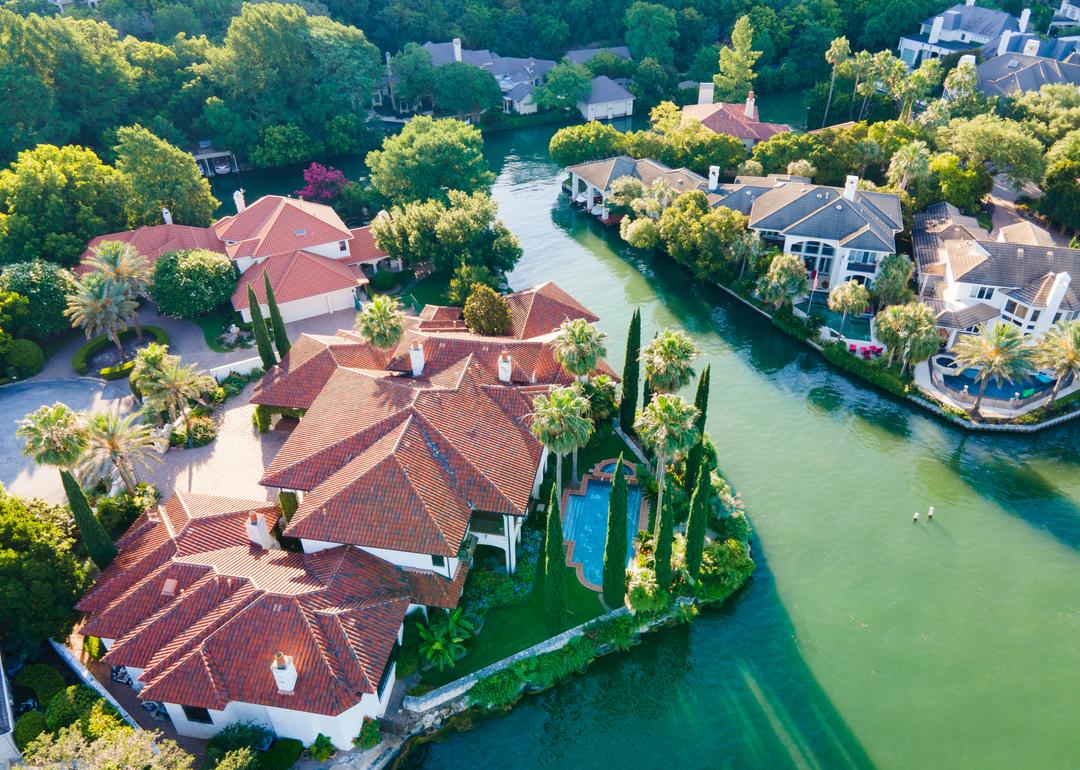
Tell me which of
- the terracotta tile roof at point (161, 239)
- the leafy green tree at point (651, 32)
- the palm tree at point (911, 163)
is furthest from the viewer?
the leafy green tree at point (651, 32)

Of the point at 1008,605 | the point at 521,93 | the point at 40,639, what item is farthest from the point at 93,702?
the point at 521,93

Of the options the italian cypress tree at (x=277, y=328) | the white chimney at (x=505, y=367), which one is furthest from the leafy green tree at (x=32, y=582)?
the white chimney at (x=505, y=367)

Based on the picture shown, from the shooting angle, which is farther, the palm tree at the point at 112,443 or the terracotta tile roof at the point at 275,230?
the terracotta tile roof at the point at 275,230

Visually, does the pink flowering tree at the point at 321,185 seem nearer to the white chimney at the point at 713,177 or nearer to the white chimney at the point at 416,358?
the white chimney at the point at 713,177

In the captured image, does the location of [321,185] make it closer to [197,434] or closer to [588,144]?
[588,144]

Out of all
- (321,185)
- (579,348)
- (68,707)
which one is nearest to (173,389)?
(68,707)
